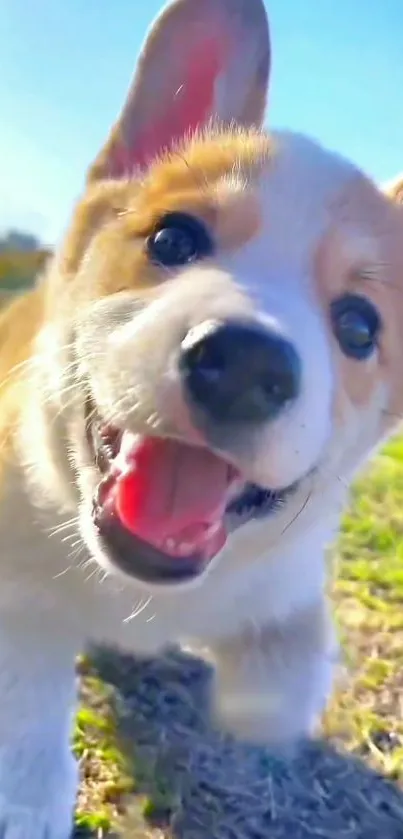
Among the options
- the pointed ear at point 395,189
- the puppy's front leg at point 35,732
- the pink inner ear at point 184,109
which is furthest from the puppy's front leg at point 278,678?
the pink inner ear at point 184,109

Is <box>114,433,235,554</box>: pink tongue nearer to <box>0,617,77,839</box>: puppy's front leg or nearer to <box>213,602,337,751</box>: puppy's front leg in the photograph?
<box>0,617,77,839</box>: puppy's front leg

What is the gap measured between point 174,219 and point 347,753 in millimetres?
1068

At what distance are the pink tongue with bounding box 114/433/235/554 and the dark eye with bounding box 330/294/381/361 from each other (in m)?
0.28

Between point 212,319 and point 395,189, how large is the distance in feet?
2.36

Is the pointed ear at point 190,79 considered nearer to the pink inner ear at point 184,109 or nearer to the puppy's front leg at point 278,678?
the pink inner ear at point 184,109

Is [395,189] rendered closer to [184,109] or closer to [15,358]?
[184,109]

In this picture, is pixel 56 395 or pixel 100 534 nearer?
pixel 100 534

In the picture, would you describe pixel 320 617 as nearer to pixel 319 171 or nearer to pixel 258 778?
pixel 258 778

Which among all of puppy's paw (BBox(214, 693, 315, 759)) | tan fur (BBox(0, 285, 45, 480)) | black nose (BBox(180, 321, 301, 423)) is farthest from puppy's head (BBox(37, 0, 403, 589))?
puppy's paw (BBox(214, 693, 315, 759))

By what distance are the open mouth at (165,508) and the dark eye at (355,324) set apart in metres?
0.28

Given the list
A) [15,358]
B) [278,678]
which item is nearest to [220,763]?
[278,678]

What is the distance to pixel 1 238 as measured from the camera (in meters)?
3.28

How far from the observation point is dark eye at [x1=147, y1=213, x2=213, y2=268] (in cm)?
162

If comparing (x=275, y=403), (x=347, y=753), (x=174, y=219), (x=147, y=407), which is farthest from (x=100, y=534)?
(x=347, y=753)
